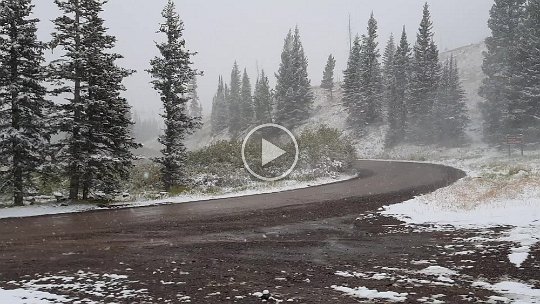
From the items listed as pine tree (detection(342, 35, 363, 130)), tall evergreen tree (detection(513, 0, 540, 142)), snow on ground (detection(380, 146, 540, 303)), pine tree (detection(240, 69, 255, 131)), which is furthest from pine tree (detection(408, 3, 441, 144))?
snow on ground (detection(380, 146, 540, 303))

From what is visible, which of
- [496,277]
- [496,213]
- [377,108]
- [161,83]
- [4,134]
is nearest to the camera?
[496,277]

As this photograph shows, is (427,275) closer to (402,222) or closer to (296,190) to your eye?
(402,222)

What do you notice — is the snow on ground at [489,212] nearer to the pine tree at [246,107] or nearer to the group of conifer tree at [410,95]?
the group of conifer tree at [410,95]

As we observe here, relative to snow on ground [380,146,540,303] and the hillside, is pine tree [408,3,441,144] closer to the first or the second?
the hillside

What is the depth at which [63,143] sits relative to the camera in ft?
61.5

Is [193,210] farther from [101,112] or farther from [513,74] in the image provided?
[513,74]

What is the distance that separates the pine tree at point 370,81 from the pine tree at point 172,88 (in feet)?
149

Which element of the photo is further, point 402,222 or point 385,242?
point 402,222

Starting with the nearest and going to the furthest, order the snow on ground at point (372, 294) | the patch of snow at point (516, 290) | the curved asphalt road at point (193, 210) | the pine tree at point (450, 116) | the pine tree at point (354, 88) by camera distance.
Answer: the patch of snow at point (516, 290) < the snow on ground at point (372, 294) < the curved asphalt road at point (193, 210) < the pine tree at point (450, 116) < the pine tree at point (354, 88)

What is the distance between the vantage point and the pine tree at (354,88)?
220 feet

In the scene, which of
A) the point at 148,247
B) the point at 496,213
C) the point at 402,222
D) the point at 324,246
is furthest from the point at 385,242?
the point at 148,247

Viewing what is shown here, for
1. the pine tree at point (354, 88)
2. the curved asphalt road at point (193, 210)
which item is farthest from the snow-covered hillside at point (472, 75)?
the curved asphalt road at point (193, 210)

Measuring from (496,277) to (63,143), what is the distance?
61.7 feet

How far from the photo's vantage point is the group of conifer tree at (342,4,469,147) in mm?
53125
